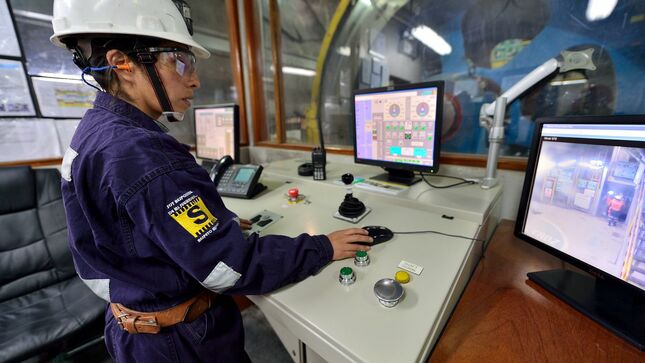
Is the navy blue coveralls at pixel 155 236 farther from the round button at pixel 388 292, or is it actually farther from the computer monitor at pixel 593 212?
the computer monitor at pixel 593 212

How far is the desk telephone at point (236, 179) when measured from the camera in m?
1.18

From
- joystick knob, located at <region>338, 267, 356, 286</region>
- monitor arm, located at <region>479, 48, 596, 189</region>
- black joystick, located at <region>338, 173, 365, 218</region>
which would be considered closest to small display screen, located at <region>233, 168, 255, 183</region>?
black joystick, located at <region>338, 173, 365, 218</region>

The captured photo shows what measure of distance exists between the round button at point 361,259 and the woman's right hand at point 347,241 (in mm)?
20

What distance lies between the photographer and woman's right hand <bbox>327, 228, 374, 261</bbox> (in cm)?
64

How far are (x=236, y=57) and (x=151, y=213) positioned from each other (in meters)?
2.22

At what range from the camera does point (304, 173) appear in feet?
4.59

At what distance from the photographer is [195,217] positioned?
0.47m

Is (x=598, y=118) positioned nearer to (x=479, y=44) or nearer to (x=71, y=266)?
(x=479, y=44)

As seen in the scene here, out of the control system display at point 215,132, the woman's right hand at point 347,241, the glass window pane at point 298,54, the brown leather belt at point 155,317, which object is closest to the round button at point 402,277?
the woman's right hand at point 347,241

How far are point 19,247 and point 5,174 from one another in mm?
399

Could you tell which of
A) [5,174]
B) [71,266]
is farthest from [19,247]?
[5,174]

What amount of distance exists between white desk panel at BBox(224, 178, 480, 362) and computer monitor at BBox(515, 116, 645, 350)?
0.19 m

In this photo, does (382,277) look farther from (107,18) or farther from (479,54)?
(479,54)

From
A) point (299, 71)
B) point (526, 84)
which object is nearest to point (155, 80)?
point (526, 84)
